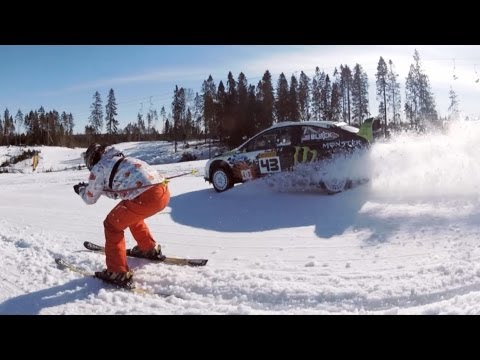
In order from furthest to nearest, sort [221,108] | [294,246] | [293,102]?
[293,102] < [221,108] < [294,246]

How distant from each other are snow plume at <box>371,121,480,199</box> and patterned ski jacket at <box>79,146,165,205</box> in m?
5.27

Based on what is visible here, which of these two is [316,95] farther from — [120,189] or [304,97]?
[120,189]

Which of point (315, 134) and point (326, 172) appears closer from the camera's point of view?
point (326, 172)

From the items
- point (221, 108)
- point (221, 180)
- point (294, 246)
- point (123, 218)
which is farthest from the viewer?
point (221, 108)

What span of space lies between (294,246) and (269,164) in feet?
13.3

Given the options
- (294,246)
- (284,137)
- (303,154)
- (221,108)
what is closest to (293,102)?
(221,108)

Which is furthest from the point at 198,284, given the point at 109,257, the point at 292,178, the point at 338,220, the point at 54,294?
the point at 292,178

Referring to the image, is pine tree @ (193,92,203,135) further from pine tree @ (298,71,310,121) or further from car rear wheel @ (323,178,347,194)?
car rear wheel @ (323,178,347,194)

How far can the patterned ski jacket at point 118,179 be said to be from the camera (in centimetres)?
482

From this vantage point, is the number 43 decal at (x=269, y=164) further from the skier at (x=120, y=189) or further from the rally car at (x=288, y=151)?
the skier at (x=120, y=189)

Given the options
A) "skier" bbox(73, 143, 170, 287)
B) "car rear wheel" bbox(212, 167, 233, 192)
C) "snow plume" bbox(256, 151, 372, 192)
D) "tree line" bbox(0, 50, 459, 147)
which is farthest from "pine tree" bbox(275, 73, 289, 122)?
"skier" bbox(73, 143, 170, 287)

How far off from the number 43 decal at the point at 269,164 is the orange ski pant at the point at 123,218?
4.88 meters

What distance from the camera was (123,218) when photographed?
4.71m

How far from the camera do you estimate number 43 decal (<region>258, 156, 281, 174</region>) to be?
9711mm
